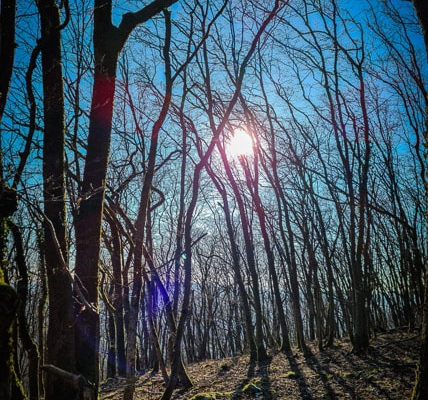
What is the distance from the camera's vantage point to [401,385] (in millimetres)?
4859

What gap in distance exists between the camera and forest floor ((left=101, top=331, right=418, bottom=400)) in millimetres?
5156

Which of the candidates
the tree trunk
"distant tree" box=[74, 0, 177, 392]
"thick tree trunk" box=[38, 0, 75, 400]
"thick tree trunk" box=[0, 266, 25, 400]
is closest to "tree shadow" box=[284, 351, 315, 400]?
"distant tree" box=[74, 0, 177, 392]

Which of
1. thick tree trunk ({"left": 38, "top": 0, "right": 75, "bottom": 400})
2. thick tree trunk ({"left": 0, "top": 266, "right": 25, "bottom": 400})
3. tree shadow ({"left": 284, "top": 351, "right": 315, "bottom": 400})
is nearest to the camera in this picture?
thick tree trunk ({"left": 0, "top": 266, "right": 25, "bottom": 400})

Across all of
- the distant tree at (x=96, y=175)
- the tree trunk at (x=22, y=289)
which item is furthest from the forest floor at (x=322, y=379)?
the tree trunk at (x=22, y=289)

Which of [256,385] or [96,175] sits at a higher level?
[96,175]

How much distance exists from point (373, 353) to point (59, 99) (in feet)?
28.4

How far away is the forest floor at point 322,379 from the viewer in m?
5.16

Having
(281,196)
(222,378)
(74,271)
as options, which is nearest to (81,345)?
(74,271)

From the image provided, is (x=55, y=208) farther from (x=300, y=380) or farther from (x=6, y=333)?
(x=300, y=380)

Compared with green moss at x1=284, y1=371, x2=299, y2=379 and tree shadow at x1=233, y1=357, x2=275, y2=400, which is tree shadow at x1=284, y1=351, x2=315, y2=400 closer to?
green moss at x1=284, y1=371, x2=299, y2=379

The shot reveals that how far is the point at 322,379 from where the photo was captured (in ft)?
20.6

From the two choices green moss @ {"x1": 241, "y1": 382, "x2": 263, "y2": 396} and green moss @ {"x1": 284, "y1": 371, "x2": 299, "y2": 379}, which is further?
green moss @ {"x1": 284, "y1": 371, "x2": 299, "y2": 379}

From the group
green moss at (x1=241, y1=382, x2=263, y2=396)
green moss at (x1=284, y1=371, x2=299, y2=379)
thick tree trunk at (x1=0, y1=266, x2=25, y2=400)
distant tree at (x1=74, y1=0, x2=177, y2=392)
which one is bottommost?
green moss at (x1=284, y1=371, x2=299, y2=379)

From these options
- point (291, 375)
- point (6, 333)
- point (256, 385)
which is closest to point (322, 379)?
point (291, 375)
